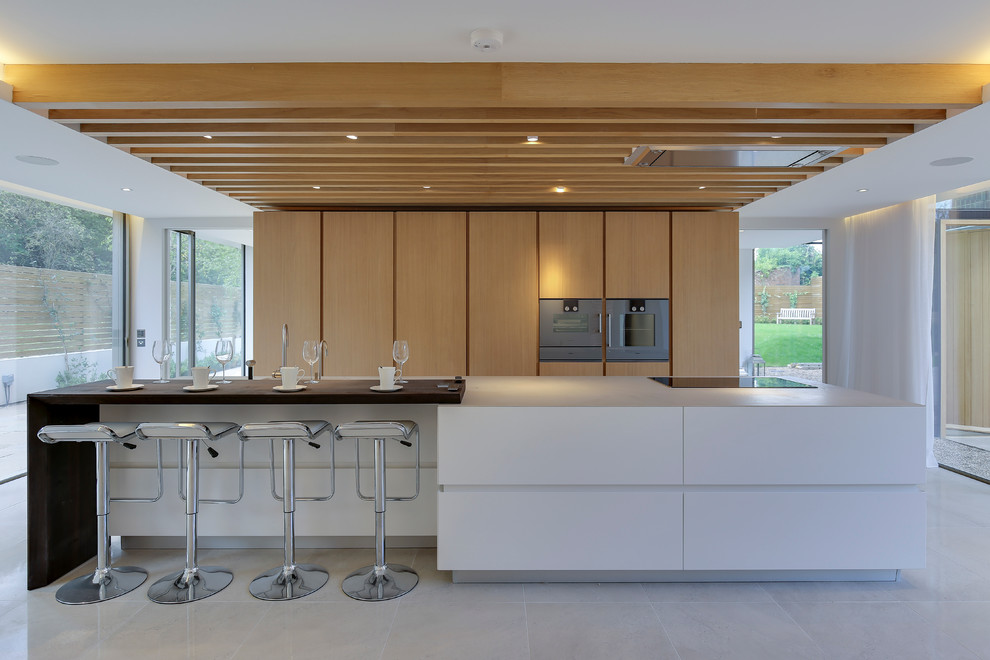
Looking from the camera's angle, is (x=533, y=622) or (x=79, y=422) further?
(x=79, y=422)

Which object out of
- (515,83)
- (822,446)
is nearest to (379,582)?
(822,446)

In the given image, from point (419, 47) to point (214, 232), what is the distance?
200 inches

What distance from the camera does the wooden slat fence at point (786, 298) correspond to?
21.7 ft

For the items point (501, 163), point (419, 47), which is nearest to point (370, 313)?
point (501, 163)

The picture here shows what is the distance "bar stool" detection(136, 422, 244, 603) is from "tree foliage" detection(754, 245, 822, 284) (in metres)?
6.39

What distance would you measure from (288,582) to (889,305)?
5.64 m

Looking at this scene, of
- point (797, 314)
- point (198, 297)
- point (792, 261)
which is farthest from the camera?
point (792, 261)

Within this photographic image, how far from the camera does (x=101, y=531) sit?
277cm

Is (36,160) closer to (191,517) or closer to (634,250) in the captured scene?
(191,517)

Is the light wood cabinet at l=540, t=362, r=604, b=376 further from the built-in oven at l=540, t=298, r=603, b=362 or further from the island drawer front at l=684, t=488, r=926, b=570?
the island drawer front at l=684, t=488, r=926, b=570

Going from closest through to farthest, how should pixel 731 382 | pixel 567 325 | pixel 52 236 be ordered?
pixel 731 382 < pixel 52 236 < pixel 567 325

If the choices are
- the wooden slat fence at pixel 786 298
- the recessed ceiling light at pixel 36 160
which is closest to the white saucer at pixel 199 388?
the recessed ceiling light at pixel 36 160

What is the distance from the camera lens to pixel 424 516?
10.3 ft

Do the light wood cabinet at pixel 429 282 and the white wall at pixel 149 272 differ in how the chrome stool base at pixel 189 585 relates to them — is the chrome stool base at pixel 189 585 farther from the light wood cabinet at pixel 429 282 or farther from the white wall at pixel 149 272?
the white wall at pixel 149 272
